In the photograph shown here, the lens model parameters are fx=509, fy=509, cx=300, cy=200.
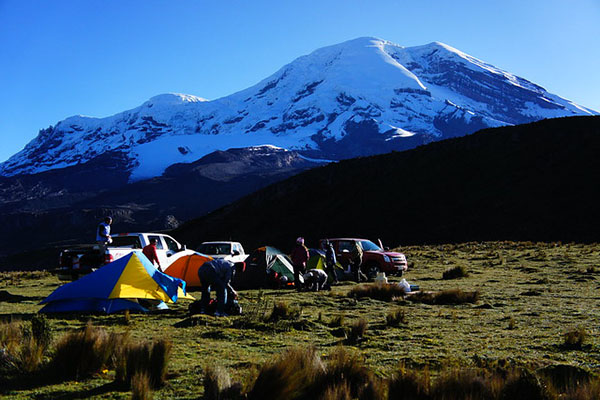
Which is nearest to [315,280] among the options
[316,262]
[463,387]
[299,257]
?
[299,257]

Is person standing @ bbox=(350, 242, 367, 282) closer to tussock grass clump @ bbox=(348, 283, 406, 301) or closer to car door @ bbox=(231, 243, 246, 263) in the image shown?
car door @ bbox=(231, 243, 246, 263)

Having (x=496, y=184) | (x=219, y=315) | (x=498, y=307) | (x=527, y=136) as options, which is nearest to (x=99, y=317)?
(x=219, y=315)

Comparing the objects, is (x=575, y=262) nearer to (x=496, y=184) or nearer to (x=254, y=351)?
(x=254, y=351)

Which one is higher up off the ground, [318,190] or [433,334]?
[318,190]

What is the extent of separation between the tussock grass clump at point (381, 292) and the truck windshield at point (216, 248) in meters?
7.03

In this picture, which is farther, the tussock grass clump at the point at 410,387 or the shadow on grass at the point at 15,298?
the shadow on grass at the point at 15,298

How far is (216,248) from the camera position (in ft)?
63.9

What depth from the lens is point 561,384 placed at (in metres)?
5.02

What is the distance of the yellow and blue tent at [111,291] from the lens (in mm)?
10180

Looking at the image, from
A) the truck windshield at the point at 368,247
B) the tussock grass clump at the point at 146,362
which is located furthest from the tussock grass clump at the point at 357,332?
the truck windshield at the point at 368,247

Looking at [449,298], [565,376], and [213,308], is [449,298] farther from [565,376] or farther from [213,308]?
[565,376]

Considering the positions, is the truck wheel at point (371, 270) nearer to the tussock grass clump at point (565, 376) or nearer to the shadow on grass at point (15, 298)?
the shadow on grass at point (15, 298)

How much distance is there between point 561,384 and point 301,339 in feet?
12.7

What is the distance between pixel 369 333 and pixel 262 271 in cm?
895
